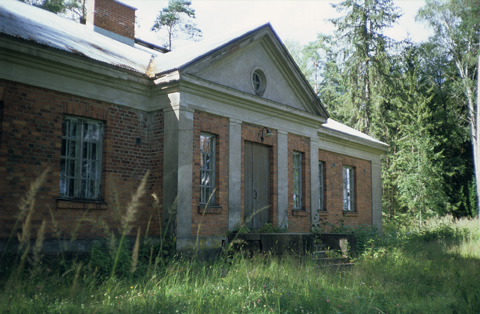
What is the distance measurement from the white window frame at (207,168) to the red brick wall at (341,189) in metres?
5.37

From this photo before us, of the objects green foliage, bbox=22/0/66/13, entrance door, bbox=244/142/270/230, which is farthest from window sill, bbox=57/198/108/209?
green foliage, bbox=22/0/66/13

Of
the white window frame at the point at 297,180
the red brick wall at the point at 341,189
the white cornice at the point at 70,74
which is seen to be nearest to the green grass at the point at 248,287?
the white window frame at the point at 297,180

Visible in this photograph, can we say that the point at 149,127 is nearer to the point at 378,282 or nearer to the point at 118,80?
the point at 118,80

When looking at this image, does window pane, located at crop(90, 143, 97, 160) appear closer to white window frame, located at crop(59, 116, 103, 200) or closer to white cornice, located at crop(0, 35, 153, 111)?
white window frame, located at crop(59, 116, 103, 200)

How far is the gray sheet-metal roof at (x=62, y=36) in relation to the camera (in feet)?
26.5

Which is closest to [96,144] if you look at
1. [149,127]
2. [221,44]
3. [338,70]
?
[149,127]

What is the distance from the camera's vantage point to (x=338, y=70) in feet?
101

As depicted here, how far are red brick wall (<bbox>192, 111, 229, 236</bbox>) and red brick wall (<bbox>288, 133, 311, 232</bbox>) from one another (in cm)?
267

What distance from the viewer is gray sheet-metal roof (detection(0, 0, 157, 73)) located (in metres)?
8.08

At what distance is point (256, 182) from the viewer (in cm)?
1151

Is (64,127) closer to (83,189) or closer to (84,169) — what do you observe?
(84,169)

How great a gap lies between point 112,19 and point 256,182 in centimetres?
666

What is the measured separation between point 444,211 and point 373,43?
1109 centimetres

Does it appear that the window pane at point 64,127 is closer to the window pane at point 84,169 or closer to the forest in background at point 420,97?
the window pane at point 84,169
